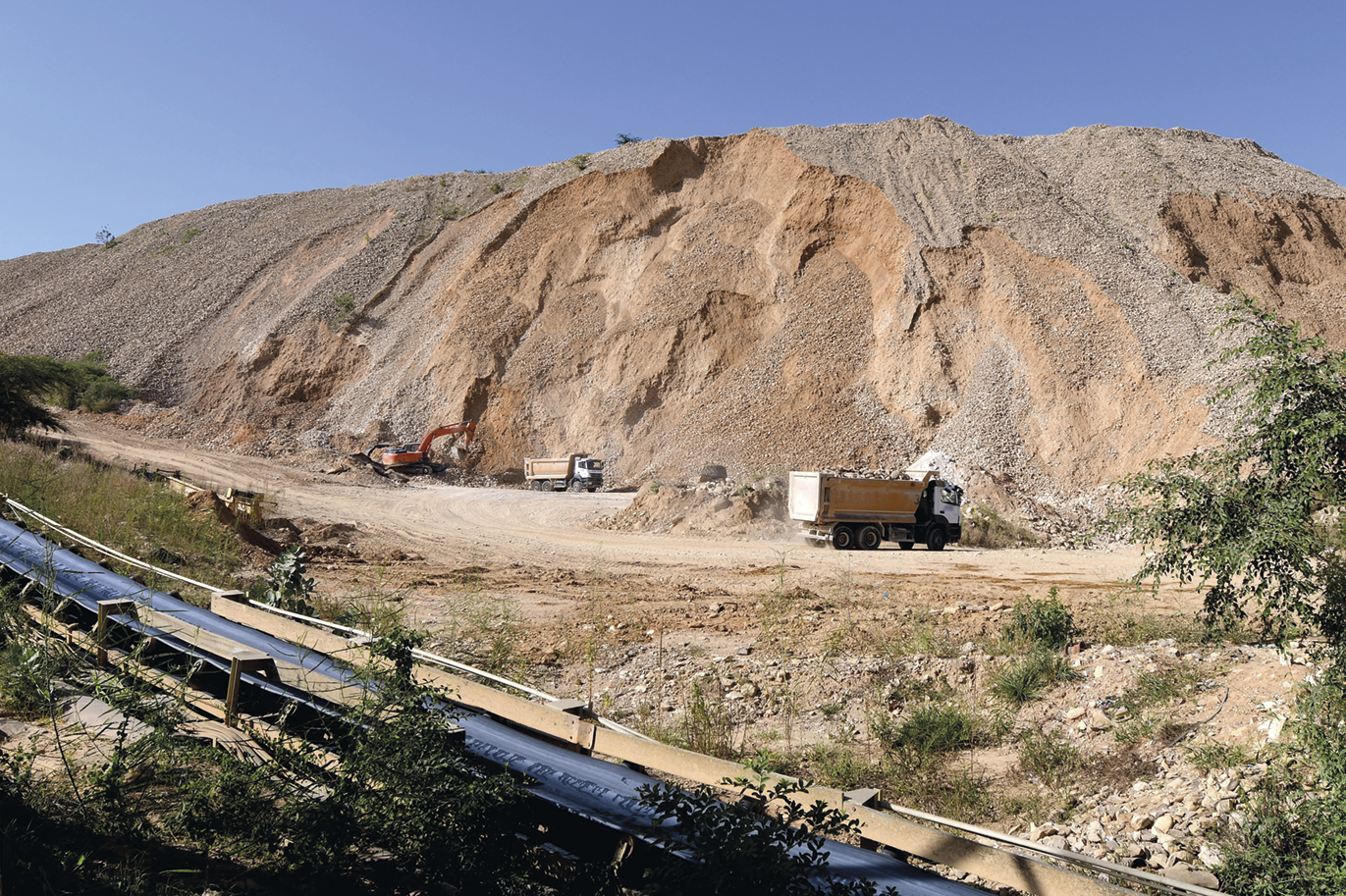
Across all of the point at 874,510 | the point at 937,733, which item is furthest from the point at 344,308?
the point at 937,733

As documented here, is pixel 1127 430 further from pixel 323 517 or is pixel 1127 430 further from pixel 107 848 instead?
pixel 107 848

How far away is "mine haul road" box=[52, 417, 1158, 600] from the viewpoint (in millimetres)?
13969

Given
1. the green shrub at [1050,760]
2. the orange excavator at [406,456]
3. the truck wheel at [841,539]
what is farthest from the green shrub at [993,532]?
the orange excavator at [406,456]

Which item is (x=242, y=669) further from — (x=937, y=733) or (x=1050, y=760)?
(x=1050, y=760)

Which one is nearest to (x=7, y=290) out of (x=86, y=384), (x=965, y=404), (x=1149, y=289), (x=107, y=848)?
(x=86, y=384)

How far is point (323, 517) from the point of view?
18234mm

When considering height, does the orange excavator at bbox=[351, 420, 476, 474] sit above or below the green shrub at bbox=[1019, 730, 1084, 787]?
above

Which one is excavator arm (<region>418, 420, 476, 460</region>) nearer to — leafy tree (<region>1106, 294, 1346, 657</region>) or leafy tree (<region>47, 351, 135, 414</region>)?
leafy tree (<region>47, 351, 135, 414</region>)

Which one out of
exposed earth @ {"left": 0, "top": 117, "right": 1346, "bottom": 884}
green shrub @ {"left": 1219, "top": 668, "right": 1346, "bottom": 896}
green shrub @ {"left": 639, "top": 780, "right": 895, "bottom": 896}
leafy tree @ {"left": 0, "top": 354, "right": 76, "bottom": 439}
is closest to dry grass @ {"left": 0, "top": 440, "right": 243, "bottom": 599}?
exposed earth @ {"left": 0, "top": 117, "right": 1346, "bottom": 884}

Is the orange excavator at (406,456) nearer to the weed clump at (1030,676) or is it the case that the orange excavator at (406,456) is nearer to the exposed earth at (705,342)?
the exposed earth at (705,342)

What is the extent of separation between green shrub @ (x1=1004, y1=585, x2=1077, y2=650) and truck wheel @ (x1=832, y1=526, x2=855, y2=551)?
387 inches

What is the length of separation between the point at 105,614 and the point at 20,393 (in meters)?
19.7

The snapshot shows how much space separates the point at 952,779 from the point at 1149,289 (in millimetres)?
34265

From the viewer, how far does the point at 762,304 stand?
3822 cm
